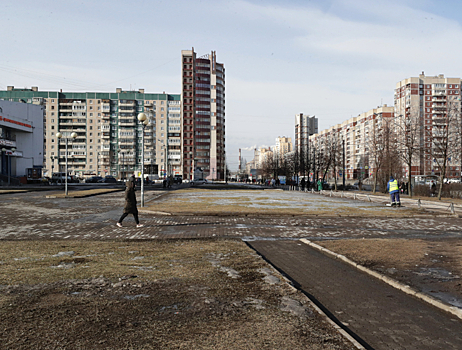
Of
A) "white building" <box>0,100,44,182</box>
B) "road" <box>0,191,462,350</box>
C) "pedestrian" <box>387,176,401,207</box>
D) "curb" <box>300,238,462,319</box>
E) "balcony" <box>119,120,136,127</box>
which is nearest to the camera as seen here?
"road" <box>0,191,462,350</box>

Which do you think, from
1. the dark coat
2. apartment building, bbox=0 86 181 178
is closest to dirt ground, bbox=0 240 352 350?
the dark coat

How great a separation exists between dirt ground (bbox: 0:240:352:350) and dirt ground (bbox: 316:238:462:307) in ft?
6.41

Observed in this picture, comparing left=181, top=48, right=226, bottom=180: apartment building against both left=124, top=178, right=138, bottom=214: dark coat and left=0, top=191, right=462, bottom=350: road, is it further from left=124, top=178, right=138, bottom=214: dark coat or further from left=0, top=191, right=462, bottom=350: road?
left=124, top=178, right=138, bottom=214: dark coat

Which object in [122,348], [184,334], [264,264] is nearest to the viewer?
[122,348]

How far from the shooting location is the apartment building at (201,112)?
436 ft

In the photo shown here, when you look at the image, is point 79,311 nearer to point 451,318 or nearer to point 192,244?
point 451,318

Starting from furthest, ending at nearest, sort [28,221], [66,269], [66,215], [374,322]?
[66,215] < [28,221] < [66,269] < [374,322]

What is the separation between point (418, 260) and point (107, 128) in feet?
438

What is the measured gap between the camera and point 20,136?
8569cm

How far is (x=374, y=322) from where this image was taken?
4398 millimetres

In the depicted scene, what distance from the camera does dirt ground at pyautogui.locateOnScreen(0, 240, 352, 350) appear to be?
12.3 ft

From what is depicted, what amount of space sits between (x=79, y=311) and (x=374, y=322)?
3215 millimetres

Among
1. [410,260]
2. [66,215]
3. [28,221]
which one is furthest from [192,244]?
[66,215]

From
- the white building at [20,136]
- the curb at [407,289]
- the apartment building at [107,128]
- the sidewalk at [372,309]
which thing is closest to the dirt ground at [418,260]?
the curb at [407,289]
